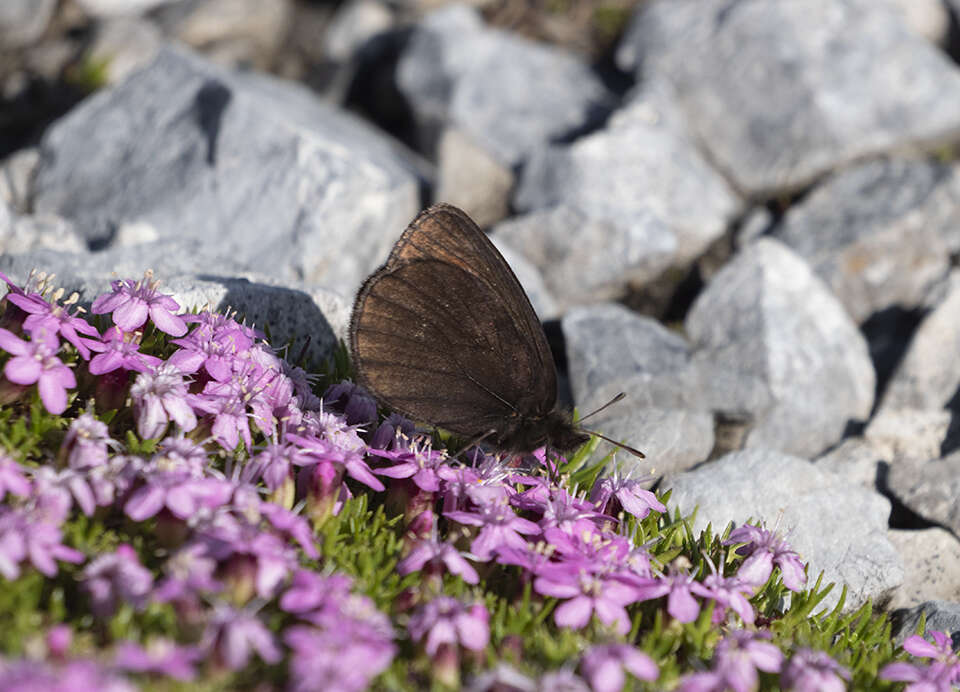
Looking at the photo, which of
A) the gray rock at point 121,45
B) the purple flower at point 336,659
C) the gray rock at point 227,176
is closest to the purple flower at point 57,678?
the purple flower at point 336,659

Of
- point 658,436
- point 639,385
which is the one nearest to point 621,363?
point 639,385

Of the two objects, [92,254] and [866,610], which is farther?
[92,254]

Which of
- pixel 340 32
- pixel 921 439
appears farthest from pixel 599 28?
pixel 921 439

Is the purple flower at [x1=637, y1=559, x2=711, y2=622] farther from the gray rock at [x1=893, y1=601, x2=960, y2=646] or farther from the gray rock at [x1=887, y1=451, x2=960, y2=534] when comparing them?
the gray rock at [x1=887, y1=451, x2=960, y2=534]

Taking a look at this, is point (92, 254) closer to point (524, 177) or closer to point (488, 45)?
point (524, 177)

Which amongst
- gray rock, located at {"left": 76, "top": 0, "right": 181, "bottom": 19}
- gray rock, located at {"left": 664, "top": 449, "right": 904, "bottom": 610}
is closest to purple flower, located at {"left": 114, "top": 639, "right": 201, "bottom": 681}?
gray rock, located at {"left": 664, "top": 449, "right": 904, "bottom": 610}

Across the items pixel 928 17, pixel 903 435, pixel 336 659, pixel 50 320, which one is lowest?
pixel 903 435

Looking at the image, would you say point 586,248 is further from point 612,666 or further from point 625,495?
point 612,666
